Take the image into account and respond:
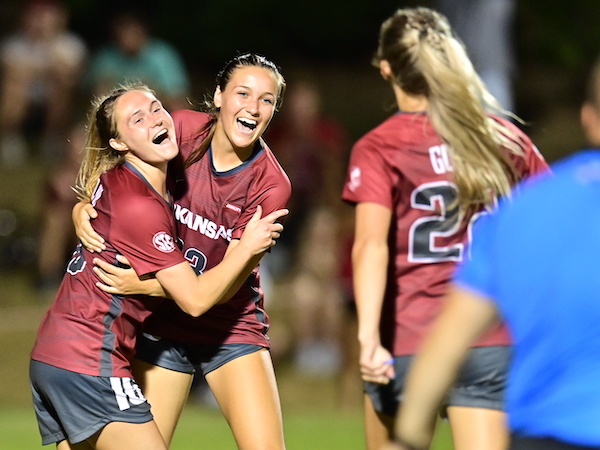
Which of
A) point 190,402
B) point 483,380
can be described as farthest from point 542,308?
point 190,402

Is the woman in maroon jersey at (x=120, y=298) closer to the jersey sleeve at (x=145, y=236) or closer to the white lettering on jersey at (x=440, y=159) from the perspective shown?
the jersey sleeve at (x=145, y=236)

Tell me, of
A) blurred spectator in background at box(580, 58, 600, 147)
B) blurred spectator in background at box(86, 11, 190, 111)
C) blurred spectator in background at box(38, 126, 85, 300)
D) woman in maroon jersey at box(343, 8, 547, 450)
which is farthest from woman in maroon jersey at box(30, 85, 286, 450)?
blurred spectator in background at box(86, 11, 190, 111)

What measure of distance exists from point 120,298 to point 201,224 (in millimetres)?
450

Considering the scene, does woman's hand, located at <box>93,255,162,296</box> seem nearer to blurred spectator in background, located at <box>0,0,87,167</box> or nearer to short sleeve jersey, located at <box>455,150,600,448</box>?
short sleeve jersey, located at <box>455,150,600,448</box>

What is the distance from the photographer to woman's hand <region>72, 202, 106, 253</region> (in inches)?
139

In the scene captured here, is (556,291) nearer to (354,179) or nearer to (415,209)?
(415,209)

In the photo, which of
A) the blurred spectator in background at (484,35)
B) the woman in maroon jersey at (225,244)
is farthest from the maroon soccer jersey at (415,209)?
the blurred spectator in background at (484,35)

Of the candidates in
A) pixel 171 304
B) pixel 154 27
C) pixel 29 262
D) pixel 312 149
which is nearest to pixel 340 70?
pixel 154 27

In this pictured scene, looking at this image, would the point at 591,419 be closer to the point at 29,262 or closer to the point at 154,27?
the point at 29,262

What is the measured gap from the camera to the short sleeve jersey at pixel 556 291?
81.2 inches

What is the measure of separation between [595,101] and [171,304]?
84.8 inches

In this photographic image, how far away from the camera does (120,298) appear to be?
3516 millimetres

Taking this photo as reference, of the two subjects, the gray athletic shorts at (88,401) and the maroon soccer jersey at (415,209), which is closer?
the gray athletic shorts at (88,401)

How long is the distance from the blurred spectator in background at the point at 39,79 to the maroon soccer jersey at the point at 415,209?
23.6ft
